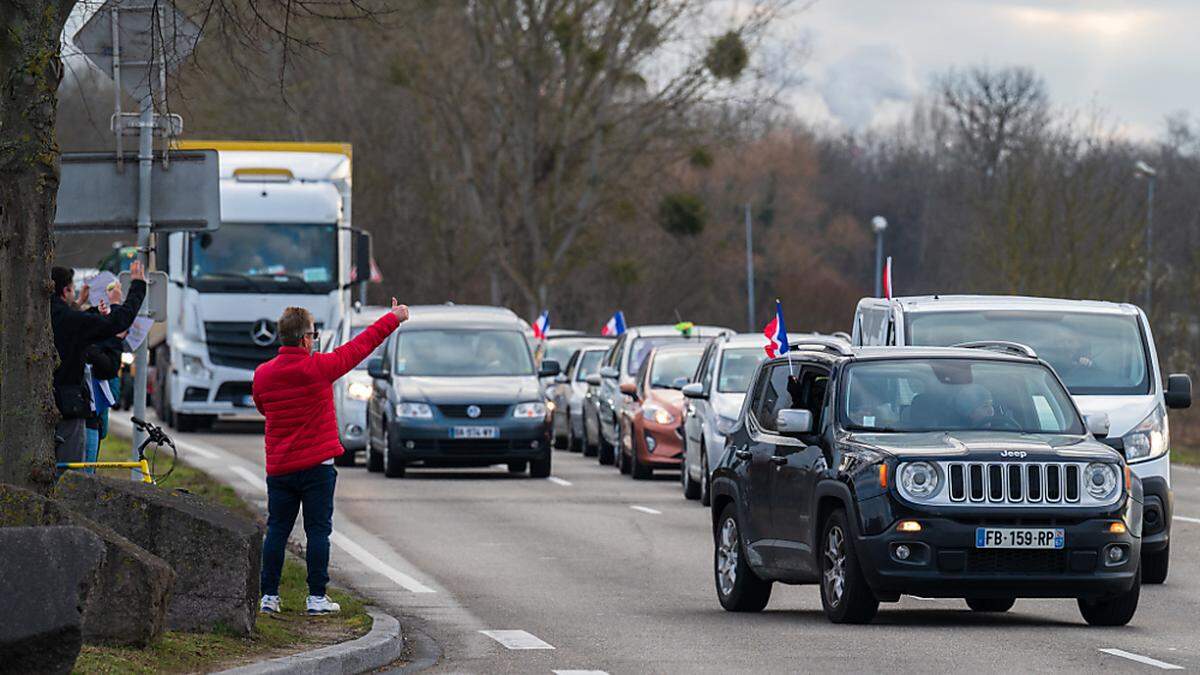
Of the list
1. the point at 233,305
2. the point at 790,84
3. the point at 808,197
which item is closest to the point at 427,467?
the point at 233,305

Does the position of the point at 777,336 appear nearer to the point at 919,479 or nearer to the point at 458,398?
the point at 919,479

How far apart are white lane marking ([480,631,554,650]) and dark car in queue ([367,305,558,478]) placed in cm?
1389

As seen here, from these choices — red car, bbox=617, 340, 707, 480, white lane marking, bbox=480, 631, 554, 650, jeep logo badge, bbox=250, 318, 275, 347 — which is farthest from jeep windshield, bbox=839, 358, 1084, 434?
jeep logo badge, bbox=250, 318, 275, 347

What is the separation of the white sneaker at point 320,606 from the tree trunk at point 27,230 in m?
1.74

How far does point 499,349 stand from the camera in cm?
2756

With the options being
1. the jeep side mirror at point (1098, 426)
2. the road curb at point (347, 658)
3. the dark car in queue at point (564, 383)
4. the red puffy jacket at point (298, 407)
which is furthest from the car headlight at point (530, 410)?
the road curb at point (347, 658)

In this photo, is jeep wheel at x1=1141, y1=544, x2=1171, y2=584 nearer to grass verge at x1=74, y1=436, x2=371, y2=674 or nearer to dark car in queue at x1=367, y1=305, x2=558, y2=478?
grass verge at x1=74, y1=436, x2=371, y2=674

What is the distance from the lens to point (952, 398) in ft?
41.4

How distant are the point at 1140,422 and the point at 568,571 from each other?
397cm

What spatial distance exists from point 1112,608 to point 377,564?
229 inches

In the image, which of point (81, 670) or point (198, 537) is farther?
point (198, 537)

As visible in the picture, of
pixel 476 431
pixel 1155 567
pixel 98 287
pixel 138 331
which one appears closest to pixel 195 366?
pixel 476 431

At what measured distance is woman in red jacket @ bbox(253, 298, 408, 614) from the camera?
1209cm

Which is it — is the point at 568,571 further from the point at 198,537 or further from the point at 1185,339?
the point at 1185,339
